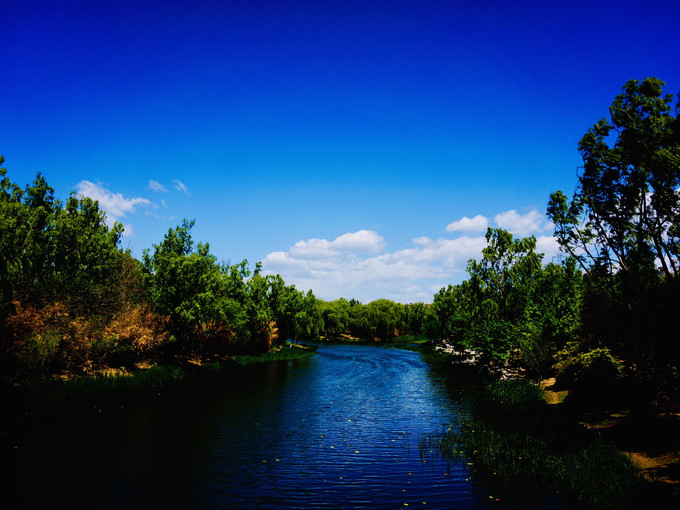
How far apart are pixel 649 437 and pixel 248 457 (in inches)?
609

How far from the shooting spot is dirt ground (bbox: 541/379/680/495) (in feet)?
39.9

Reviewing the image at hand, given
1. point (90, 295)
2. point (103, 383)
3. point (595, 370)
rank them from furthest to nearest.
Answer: point (90, 295), point (103, 383), point (595, 370)

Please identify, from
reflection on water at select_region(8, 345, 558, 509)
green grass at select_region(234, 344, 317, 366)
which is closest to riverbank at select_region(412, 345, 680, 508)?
reflection on water at select_region(8, 345, 558, 509)

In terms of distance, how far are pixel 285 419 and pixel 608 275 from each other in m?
17.9

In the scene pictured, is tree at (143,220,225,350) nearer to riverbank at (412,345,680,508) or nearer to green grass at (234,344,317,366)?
green grass at (234,344,317,366)

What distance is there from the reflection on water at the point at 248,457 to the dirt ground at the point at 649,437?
3.81m

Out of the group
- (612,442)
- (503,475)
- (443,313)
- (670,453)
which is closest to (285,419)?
(503,475)

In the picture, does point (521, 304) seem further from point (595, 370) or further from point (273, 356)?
point (273, 356)

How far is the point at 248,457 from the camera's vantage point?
16094mm

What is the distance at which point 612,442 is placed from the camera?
14.9 metres

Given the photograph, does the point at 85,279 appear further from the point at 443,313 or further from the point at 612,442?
the point at 443,313

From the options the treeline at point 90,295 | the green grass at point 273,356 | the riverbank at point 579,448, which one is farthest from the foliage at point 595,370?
the green grass at point 273,356

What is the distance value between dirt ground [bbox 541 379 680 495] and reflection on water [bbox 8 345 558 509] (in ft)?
12.5

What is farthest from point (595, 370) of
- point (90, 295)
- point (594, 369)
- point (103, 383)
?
point (90, 295)
